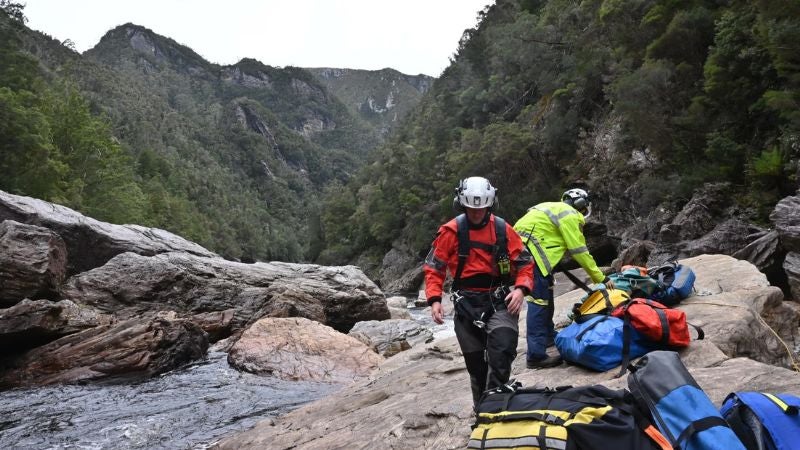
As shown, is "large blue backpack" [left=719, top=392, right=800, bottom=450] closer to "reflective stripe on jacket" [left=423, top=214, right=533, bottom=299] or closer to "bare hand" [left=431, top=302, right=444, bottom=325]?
"reflective stripe on jacket" [left=423, top=214, right=533, bottom=299]

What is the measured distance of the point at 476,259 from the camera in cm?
451

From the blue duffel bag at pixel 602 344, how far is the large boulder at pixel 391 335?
28.6 ft

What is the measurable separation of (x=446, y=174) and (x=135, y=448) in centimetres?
4633

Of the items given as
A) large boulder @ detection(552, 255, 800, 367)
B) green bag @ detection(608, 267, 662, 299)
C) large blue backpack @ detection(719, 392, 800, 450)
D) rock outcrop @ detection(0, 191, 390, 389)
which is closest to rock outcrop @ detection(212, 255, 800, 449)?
large boulder @ detection(552, 255, 800, 367)

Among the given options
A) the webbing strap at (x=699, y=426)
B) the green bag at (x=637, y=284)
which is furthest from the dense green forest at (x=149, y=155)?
the webbing strap at (x=699, y=426)

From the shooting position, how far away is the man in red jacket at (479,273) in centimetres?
437

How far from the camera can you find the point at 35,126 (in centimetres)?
3172

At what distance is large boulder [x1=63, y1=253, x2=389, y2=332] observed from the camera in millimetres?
15164

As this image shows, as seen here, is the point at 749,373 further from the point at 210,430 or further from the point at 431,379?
the point at 210,430

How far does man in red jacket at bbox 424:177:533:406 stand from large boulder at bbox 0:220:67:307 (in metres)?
11.9

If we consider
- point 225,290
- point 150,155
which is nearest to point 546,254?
point 225,290

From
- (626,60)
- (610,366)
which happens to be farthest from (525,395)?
(626,60)

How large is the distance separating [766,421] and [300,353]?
980 centimetres

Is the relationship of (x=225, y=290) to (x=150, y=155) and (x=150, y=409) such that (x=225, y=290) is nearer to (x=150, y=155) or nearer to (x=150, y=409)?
(x=150, y=409)
